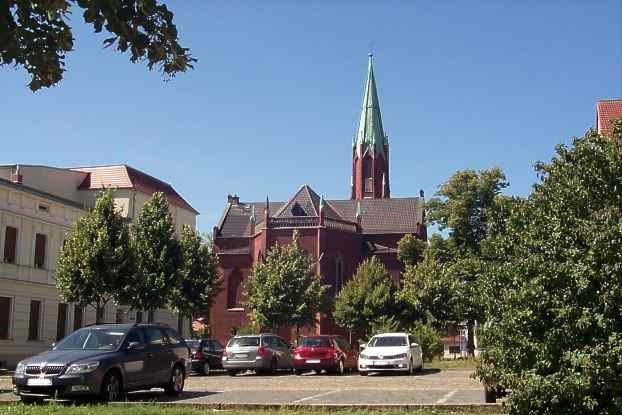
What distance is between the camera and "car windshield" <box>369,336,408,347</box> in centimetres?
2709

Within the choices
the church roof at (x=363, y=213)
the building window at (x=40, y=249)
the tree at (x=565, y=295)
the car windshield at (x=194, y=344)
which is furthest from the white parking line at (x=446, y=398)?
the church roof at (x=363, y=213)

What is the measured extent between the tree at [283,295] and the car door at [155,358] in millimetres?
28285

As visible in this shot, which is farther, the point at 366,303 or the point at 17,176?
the point at 366,303

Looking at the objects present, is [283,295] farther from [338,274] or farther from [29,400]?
[29,400]

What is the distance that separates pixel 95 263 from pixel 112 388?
1693 cm

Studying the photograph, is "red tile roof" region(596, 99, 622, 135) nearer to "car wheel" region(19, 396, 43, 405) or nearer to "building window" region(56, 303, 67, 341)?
"car wheel" region(19, 396, 43, 405)

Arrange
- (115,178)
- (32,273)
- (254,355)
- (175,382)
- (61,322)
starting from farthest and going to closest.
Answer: (115,178) < (61,322) < (32,273) < (254,355) < (175,382)

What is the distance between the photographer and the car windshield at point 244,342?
2703cm

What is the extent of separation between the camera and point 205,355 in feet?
93.2

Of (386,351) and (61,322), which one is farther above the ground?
(61,322)

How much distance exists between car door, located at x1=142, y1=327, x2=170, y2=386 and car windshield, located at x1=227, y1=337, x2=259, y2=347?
10.8m

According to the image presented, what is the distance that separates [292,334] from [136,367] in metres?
44.2

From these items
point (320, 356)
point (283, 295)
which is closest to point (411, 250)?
point (283, 295)

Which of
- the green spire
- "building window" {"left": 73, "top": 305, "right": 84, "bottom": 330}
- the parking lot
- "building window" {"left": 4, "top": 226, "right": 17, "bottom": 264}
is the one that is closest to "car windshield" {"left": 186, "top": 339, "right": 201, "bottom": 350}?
the parking lot
